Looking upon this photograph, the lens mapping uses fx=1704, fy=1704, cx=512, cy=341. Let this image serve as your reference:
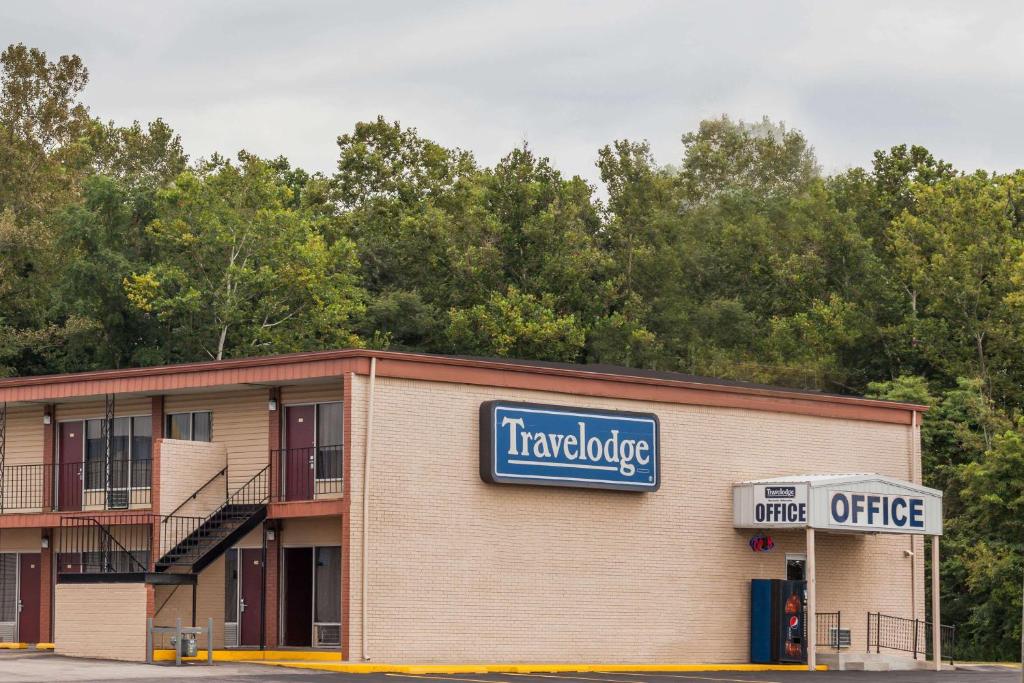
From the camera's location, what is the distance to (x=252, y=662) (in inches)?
1273

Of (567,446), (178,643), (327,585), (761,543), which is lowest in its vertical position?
(178,643)

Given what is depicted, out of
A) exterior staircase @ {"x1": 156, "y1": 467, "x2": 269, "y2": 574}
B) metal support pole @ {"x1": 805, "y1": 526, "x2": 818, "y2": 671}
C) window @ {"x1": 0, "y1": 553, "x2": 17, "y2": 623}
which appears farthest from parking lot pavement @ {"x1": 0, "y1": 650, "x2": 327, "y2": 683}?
metal support pole @ {"x1": 805, "y1": 526, "x2": 818, "y2": 671}

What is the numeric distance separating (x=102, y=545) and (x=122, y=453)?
2160mm

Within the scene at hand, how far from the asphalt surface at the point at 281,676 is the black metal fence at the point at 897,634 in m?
4.20

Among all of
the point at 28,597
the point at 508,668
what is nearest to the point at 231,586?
the point at 28,597

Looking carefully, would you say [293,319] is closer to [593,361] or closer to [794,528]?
[593,361]

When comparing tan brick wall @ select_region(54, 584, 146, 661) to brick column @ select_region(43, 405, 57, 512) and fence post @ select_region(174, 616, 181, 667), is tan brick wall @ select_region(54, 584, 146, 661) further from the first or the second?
brick column @ select_region(43, 405, 57, 512)

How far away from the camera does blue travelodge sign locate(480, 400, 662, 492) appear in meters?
33.6

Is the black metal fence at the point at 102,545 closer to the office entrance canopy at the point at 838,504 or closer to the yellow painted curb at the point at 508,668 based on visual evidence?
the yellow painted curb at the point at 508,668

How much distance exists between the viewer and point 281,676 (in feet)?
94.0

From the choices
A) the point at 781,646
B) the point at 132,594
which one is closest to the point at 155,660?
the point at 132,594

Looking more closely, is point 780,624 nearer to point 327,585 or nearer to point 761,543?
point 761,543

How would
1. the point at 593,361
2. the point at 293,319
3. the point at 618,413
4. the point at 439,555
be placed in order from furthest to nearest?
the point at 593,361, the point at 293,319, the point at 618,413, the point at 439,555

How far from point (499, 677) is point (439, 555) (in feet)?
10.9
